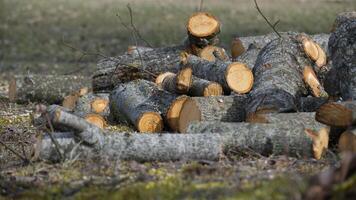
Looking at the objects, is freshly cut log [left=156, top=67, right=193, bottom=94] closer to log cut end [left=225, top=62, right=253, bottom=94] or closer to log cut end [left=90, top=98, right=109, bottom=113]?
log cut end [left=225, top=62, right=253, bottom=94]

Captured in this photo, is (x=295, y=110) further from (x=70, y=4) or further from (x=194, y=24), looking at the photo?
(x=70, y=4)

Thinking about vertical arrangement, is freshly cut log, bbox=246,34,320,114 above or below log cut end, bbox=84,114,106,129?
above

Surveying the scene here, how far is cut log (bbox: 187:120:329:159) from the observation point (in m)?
6.38

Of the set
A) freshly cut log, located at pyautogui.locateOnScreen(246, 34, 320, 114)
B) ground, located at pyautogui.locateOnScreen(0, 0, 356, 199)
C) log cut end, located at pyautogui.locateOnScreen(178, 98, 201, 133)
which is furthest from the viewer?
log cut end, located at pyautogui.locateOnScreen(178, 98, 201, 133)

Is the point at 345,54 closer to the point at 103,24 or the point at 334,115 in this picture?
the point at 334,115

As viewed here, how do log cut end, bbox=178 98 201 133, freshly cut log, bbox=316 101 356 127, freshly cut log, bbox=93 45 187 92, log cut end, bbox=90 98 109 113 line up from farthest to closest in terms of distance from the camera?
freshly cut log, bbox=93 45 187 92
log cut end, bbox=90 98 109 113
log cut end, bbox=178 98 201 133
freshly cut log, bbox=316 101 356 127

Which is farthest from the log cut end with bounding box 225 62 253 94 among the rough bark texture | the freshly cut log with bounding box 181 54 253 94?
the rough bark texture

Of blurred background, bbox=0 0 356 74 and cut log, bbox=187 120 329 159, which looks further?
blurred background, bbox=0 0 356 74

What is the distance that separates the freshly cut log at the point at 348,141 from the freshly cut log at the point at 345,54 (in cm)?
114

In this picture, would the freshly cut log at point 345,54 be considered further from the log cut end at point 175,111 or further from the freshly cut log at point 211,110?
the log cut end at point 175,111

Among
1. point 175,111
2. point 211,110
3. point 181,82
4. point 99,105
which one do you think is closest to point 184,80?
point 181,82

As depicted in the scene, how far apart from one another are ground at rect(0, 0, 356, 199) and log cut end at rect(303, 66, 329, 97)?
2118mm

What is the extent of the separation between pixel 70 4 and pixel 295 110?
23.2 metres

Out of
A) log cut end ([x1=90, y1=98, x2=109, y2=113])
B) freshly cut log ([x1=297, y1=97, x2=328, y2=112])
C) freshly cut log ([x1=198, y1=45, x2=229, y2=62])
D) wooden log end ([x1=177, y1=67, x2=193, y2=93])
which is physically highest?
freshly cut log ([x1=198, y1=45, x2=229, y2=62])
